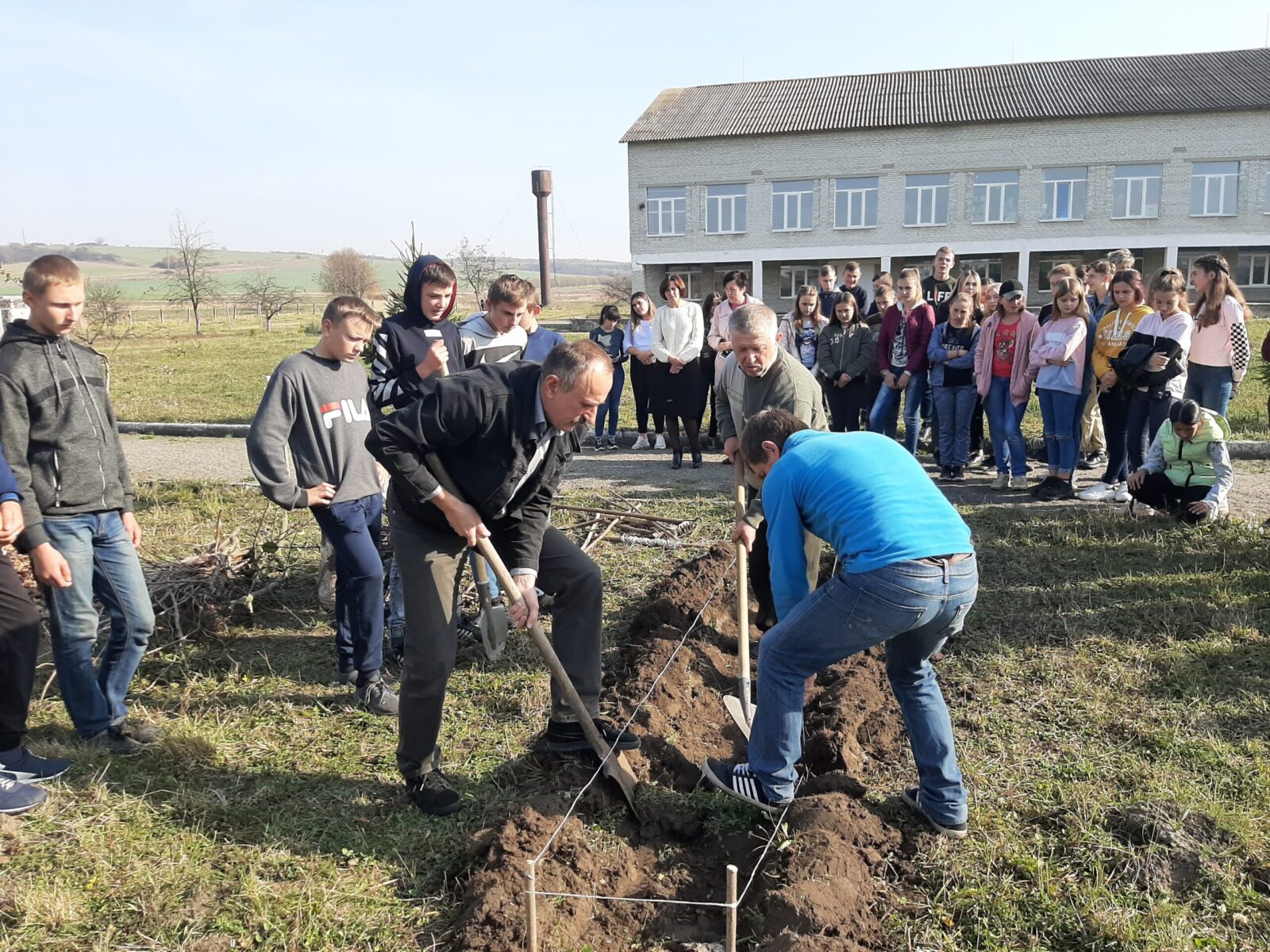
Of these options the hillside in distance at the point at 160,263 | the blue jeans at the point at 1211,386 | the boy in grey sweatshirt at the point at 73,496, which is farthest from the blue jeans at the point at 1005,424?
the hillside in distance at the point at 160,263

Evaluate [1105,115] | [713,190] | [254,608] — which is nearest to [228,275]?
[713,190]

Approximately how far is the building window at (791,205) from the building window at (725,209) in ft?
4.07

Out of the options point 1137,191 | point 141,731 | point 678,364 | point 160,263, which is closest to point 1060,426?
point 678,364

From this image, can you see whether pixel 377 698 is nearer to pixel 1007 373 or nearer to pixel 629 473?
pixel 629 473

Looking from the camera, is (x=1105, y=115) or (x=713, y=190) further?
(x=713, y=190)

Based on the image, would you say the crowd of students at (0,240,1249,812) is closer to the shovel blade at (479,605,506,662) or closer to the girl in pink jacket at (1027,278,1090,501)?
the girl in pink jacket at (1027,278,1090,501)

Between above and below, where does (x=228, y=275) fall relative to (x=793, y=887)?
above

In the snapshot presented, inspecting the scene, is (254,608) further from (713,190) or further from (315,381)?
(713,190)

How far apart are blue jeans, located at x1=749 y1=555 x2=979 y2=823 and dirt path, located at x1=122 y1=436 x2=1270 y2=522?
479cm

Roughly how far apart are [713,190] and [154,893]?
35.6m

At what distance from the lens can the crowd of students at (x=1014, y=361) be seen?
7.19 meters

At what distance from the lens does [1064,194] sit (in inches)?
1356

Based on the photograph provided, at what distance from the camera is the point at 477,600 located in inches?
222

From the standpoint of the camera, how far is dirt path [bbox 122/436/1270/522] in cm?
793
